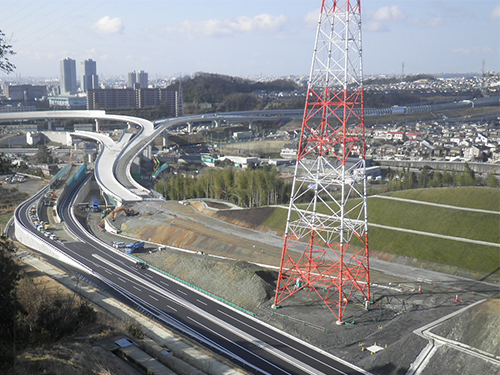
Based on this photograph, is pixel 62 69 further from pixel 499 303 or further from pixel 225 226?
pixel 499 303

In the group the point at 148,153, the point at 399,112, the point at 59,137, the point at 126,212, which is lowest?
the point at 126,212

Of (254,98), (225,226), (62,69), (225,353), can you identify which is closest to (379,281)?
(225,353)

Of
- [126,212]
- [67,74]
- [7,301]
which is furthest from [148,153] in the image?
[67,74]

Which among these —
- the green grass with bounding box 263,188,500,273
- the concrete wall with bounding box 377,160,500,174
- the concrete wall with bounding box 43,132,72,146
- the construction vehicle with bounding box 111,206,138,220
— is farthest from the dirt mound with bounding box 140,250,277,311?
the concrete wall with bounding box 43,132,72,146

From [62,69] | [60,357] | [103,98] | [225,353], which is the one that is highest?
[62,69]

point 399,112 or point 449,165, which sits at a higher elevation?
point 399,112

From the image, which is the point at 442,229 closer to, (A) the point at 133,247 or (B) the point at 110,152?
(A) the point at 133,247

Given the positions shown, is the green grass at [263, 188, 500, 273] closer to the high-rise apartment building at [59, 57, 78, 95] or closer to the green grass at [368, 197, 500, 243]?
the green grass at [368, 197, 500, 243]
